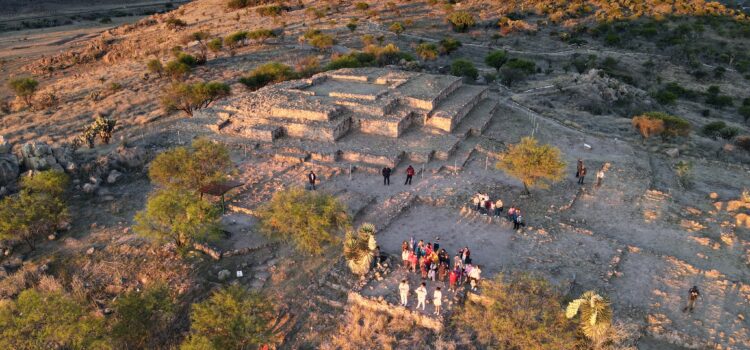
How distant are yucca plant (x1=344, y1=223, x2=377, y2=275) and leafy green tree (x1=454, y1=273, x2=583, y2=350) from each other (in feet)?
9.11

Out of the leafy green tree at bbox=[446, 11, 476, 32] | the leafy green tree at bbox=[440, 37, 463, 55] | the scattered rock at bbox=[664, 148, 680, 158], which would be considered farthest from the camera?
the leafy green tree at bbox=[446, 11, 476, 32]

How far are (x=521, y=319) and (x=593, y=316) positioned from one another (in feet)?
5.01

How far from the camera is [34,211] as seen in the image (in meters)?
14.7

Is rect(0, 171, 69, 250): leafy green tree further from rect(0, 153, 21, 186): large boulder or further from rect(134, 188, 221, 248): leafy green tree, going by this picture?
rect(134, 188, 221, 248): leafy green tree

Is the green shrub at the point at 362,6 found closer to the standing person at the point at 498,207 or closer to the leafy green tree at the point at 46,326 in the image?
the standing person at the point at 498,207

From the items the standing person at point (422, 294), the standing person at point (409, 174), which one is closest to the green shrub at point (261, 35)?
the standing person at point (409, 174)

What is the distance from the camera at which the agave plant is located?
10.2 m

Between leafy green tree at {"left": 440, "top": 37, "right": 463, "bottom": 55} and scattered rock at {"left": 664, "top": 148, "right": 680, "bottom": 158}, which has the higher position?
leafy green tree at {"left": 440, "top": 37, "right": 463, "bottom": 55}

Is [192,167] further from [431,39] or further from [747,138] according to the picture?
[431,39]

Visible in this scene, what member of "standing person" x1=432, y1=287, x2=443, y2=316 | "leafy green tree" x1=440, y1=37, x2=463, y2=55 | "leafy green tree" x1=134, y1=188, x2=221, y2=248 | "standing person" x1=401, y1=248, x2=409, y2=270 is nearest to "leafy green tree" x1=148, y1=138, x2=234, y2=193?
"leafy green tree" x1=134, y1=188, x2=221, y2=248

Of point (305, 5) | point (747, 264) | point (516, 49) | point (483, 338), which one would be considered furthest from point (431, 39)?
point (483, 338)

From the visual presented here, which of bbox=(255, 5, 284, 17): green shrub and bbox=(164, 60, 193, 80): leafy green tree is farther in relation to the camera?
bbox=(255, 5, 284, 17): green shrub

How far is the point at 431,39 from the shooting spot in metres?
45.2

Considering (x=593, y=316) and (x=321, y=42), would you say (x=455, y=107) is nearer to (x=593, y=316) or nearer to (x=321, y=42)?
(x=593, y=316)
